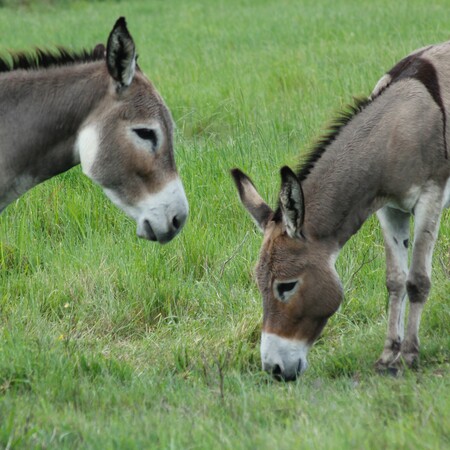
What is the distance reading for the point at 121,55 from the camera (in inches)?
174

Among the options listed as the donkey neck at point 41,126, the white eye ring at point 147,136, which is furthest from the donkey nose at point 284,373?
the donkey neck at point 41,126

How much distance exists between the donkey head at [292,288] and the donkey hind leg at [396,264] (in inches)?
25.0

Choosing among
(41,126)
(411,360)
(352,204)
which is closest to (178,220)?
(41,126)

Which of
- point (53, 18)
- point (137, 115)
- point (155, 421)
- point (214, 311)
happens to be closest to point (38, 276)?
point (214, 311)

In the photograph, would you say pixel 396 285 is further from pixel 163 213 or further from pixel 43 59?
pixel 43 59

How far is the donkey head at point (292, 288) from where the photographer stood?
4.60m

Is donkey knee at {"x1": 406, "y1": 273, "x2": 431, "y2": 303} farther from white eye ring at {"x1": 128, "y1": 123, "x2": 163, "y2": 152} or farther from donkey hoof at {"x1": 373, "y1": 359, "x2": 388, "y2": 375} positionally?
white eye ring at {"x1": 128, "y1": 123, "x2": 163, "y2": 152}

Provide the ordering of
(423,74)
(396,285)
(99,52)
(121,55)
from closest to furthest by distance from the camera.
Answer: (121,55) → (99,52) → (423,74) → (396,285)

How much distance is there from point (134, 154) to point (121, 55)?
0.49m

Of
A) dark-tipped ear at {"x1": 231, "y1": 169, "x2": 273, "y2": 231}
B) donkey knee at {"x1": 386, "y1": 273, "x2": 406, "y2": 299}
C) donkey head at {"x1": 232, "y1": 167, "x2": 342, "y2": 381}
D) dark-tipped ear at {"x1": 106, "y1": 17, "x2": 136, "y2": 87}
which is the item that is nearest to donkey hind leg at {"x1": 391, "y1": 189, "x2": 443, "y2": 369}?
donkey knee at {"x1": 386, "y1": 273, "x2": 406, "y2": 299}

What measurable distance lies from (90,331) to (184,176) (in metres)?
2.02

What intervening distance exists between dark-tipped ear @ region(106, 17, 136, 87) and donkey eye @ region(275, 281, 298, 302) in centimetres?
131

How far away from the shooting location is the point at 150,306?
19.3ft

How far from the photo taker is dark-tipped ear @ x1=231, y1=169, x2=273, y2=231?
494 centimetres
